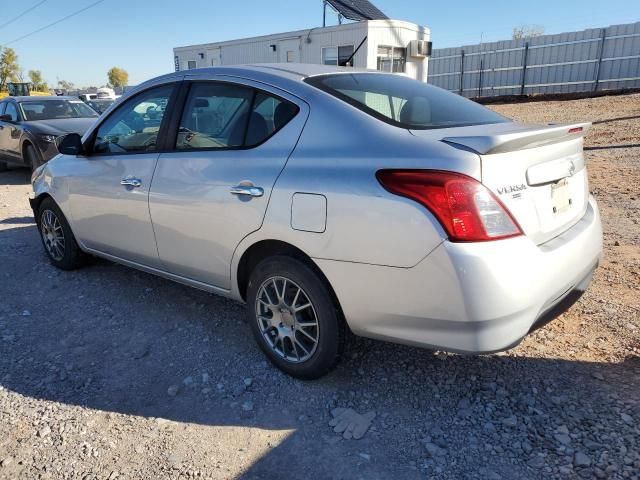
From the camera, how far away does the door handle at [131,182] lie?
3.39 metres

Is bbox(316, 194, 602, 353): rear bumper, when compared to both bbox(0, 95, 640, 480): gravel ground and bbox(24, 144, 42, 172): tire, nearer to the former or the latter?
bbox(0, 95, 640, 480): gravel ground

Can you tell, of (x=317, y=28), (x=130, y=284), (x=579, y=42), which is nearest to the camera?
(x=130, y=284)

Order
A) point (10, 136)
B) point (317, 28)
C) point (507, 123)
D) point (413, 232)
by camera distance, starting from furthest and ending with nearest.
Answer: point (317, 28), point (10, 136), point (507, 123), point (413, 232)

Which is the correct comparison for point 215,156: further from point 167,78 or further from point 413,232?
point 413,232

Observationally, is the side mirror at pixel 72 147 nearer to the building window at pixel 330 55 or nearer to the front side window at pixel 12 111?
the front side window at pixel 12 111

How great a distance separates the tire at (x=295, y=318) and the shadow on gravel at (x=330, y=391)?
0.14 meters

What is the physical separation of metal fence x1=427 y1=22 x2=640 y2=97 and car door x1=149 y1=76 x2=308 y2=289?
24.3 metres

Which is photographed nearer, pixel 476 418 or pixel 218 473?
pixel 218 473

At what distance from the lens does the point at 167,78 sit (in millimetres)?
3426

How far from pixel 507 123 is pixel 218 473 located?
2.36 meters

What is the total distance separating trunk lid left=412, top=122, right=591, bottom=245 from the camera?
211 cm

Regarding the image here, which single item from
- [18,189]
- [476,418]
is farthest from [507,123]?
[18,189]

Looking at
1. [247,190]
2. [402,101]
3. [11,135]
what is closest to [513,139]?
[402,101]

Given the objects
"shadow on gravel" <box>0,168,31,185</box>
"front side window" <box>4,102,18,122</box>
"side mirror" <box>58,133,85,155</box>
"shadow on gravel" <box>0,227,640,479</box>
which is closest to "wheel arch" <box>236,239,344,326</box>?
"shadow on gravel" <box>0,227,640,479</box>
